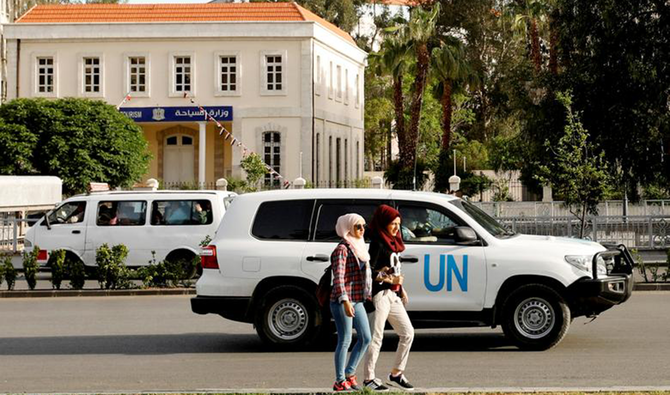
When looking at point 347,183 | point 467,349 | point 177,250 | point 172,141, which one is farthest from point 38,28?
point 467,349

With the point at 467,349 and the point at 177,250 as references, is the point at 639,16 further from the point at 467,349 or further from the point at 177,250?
the point at 467,349

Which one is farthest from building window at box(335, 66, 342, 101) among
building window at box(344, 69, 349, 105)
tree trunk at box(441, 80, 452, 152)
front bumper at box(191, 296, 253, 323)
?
front bumper at box(191, 296, 253, 323)

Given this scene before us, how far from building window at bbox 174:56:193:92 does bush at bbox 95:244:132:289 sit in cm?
3789

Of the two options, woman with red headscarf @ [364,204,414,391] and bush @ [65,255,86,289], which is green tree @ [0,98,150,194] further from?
woman with red headscarf @ [364,204,414,391]

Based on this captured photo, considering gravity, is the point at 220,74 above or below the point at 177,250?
above

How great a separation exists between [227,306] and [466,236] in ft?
9.35

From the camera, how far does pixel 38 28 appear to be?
6194 centimetres

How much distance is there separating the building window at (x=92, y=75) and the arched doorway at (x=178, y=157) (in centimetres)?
447

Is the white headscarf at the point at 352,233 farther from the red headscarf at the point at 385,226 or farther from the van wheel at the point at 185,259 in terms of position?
the van wheel at the point at 185,259

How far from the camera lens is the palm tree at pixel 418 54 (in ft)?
192

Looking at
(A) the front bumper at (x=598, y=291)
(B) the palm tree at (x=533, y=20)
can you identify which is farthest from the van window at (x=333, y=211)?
(B) the palm tree at (x=533, y=20)

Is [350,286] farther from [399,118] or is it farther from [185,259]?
[399,118]

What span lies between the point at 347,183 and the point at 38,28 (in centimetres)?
1733

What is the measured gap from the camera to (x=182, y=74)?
62250 millimetres
